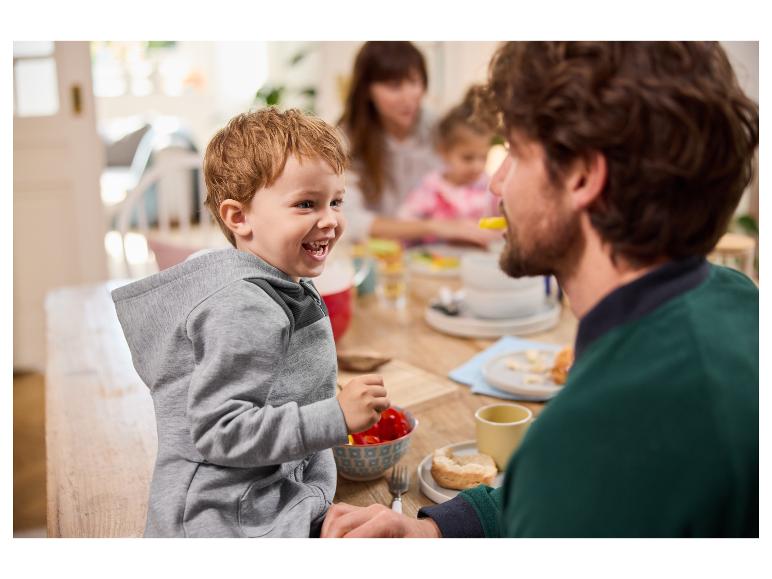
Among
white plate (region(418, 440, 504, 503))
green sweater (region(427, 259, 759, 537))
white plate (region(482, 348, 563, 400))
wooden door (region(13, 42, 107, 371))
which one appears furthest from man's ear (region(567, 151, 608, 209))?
wooden door (region(13, 42, 107, 371))

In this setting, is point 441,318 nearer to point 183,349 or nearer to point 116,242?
point 183,349

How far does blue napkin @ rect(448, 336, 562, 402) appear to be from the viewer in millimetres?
1351

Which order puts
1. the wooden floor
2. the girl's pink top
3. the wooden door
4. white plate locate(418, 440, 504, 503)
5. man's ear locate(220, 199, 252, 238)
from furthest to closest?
the wooden door
the girl's pink top
the wooden floor
white plate locate(418, 440, 504, 503)
man's ear locate(220, 199, 252, 238)

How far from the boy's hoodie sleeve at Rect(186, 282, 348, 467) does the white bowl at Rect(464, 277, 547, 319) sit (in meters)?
0.89

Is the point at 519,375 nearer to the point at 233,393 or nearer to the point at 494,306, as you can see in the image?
the point at 494,306

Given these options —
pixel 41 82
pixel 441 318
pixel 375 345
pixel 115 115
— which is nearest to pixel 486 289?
pixel 441 318

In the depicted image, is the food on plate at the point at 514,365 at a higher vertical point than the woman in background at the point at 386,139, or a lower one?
lower

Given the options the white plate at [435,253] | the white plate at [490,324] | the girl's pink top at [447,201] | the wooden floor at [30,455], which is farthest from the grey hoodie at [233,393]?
the girl's pink top at [447,201]

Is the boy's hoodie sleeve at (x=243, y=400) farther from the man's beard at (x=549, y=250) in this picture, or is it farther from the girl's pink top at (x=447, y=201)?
the girl's pink top at (x=447, y=201)

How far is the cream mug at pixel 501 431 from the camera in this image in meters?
1.10

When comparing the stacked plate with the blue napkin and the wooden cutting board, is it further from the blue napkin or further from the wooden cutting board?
the wooden cutting board

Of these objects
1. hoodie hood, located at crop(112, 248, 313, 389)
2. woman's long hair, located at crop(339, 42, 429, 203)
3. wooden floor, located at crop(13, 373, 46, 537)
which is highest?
woman's long hair, located at crop(339, 42, 429, 203)
